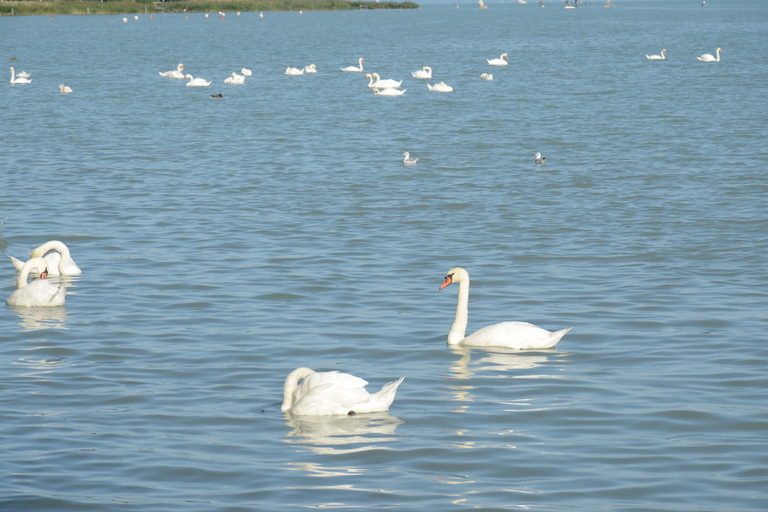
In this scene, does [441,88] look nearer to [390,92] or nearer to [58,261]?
[390,92]

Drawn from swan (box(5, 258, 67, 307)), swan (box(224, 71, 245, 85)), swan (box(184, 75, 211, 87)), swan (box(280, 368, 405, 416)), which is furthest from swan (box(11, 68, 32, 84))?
swan (box(280, 368, 405, 416))

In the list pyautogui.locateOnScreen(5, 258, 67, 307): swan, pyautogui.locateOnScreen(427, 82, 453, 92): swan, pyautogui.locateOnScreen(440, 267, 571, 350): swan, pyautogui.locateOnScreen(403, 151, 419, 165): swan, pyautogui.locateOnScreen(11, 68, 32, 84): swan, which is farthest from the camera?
pyautogui.locateOnScreen(11, 68, 32, 84): swan

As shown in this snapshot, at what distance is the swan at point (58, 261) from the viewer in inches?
542

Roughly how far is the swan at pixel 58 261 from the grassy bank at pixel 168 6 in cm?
10300

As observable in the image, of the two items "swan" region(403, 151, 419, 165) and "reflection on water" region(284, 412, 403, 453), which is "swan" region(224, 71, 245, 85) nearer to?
"swan" region(403, 151, 419, 165)

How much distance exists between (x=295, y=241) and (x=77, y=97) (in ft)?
79.4

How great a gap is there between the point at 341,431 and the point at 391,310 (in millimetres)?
3626

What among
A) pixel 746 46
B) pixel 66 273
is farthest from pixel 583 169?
pixel 746 46

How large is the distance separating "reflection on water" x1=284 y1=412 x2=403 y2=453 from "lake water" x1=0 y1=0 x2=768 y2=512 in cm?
3

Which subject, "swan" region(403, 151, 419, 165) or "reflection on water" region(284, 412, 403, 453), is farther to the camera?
"swan" region(403, 151, 419, 165)

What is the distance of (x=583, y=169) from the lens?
21703 millimetres

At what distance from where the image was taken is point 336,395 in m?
8.70

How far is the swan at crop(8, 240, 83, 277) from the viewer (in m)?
13.8

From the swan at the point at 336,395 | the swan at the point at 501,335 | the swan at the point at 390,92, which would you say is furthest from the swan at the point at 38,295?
the swan at the point at 390,92
